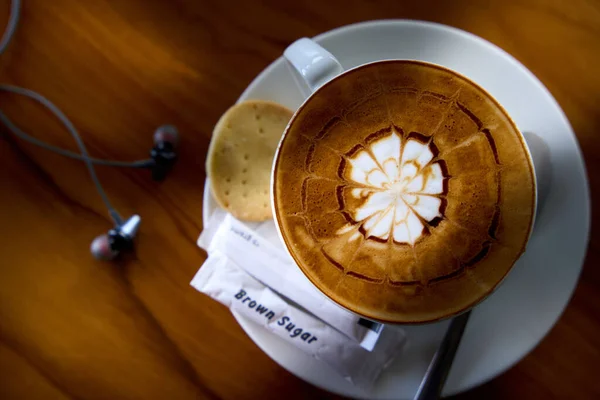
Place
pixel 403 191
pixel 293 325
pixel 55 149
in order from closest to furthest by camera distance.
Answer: pixel 403 191 < pixel 293 325 < pixel 55 149

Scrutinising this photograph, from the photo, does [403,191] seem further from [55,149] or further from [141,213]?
[55,149]

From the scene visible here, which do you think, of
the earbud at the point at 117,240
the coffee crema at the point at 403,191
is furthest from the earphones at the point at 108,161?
the coffee crema at the point at 403,191

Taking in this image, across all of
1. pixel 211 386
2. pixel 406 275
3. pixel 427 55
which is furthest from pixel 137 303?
pixel 427 55

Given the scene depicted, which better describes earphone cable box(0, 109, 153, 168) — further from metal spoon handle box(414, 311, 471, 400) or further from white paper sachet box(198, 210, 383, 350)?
metal spoon handle box(414, 311, 471, 400)

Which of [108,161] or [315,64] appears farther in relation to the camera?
[108,161]

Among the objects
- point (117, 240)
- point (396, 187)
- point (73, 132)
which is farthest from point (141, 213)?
point (396, 187)
